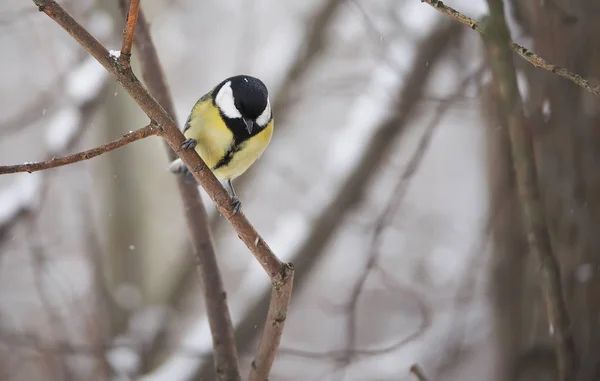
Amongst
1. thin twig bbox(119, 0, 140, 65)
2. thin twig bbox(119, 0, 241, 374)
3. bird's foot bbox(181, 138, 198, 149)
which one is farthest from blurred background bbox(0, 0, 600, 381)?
thin twig bbox(119, 0, 140, 65)

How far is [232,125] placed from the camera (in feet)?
5.44

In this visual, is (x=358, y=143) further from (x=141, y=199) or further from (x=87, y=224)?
(x=141, y=199)

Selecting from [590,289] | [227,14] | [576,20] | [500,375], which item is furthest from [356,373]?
[227,14]

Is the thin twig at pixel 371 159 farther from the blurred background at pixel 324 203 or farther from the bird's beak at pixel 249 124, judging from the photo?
the bird's beak at pixel 249 124

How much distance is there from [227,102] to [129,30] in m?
0.78

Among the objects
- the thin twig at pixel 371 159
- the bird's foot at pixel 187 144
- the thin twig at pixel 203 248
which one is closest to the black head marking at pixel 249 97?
the thin twig at pixel 203 248

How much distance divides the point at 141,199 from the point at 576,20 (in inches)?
137

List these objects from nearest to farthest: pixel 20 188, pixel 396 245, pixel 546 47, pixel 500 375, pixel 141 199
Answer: pixel 546 47
pixel 500 375
pixel 20 188
pixel 141 199
pixel 396 245

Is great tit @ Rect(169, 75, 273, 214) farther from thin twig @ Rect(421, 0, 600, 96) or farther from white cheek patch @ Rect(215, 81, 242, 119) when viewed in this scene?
thin twig @ Rect(421, 0, 600, 96)

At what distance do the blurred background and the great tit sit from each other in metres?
0.44

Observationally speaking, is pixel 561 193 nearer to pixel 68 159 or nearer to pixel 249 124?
pixel 249 124

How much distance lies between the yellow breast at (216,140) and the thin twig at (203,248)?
8 cm

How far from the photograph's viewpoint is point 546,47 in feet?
5.64

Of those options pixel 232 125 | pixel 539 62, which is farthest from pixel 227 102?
pixel 539 62
